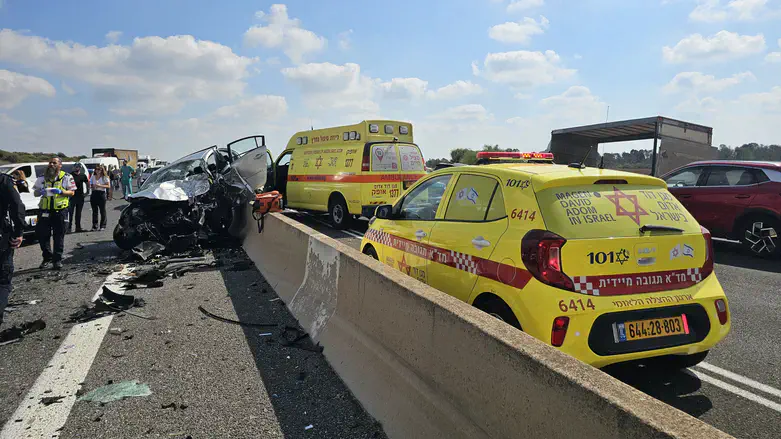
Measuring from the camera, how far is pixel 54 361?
421 centimetres

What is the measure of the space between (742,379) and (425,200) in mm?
3029

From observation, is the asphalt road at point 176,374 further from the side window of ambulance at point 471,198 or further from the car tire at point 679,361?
the car tire at point 679,361

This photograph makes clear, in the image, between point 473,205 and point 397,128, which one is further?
point 397,128

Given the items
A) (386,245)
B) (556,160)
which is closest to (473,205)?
(386,245)

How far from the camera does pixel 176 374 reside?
3898mm

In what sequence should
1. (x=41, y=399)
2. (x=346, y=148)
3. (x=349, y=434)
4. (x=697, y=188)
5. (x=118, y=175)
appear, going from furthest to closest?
(x=118, y=175), (x=346, y=148), (x=697, y=188), (x=41, y=399), (x=349, y=434)

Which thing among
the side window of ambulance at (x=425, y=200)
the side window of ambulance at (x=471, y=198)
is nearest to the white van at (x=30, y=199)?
the side window of ambulance at (x=425, y=200)

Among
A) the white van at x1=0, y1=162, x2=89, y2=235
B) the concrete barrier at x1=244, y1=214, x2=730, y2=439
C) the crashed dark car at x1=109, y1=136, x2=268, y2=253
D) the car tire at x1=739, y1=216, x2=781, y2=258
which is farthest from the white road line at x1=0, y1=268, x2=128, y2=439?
the car tire at x1=739, y1=216, x2=781, y2=258

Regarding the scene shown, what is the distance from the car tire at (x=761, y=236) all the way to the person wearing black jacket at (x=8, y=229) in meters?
11.0

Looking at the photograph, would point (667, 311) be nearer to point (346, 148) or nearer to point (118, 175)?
point (346, 148)

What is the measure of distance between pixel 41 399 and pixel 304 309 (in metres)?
2.26

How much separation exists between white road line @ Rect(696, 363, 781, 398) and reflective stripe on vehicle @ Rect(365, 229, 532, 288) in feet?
6.62

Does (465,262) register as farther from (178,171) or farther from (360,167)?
(178,171)

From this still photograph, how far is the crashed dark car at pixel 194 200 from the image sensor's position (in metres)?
9.22
